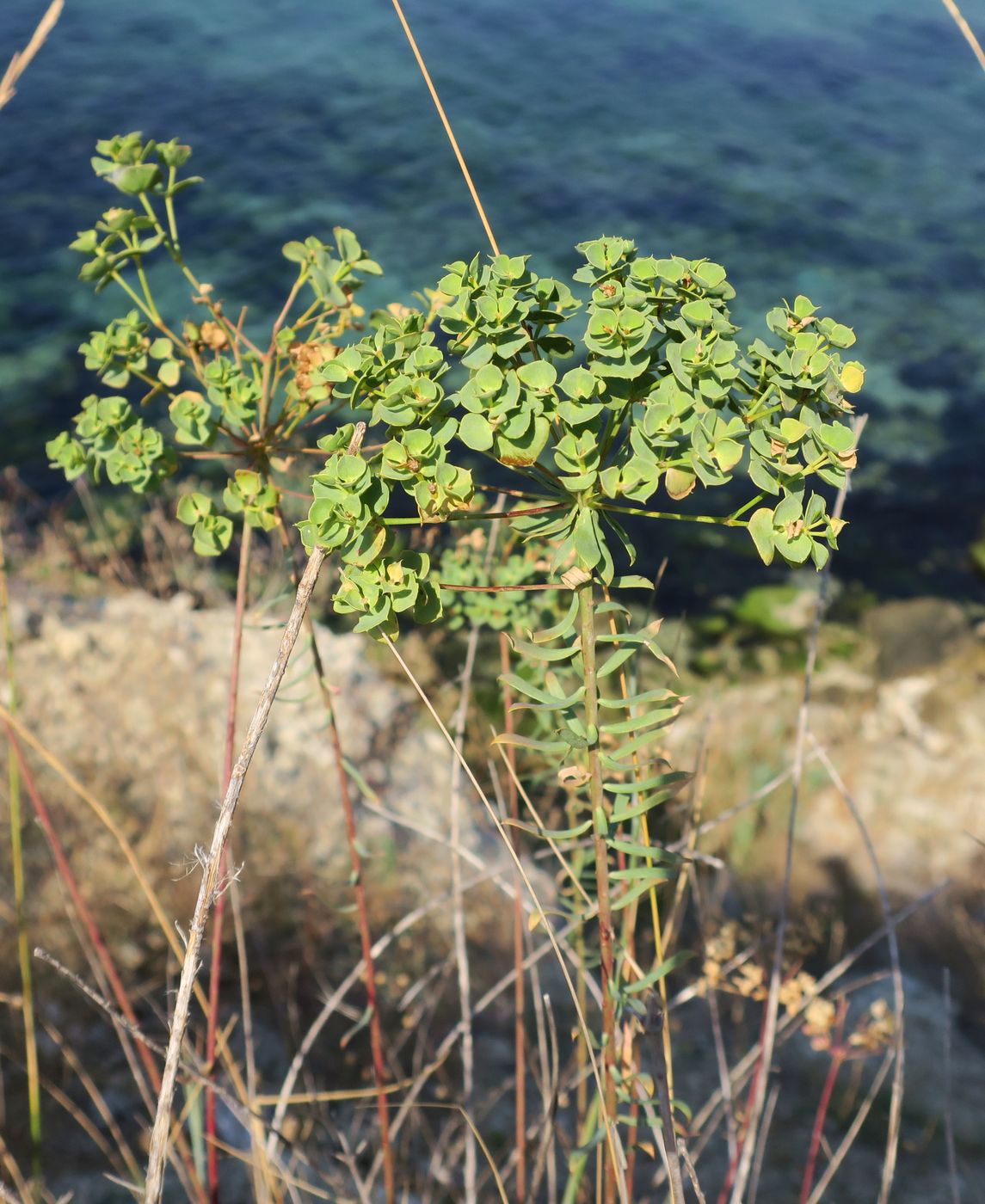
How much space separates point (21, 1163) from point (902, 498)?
4.33m

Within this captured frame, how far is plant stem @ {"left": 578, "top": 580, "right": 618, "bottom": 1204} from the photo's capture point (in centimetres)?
84

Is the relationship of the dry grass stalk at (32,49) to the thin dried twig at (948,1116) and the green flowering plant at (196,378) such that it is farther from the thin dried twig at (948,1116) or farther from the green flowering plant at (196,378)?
the thin dried twig at (948,1116)

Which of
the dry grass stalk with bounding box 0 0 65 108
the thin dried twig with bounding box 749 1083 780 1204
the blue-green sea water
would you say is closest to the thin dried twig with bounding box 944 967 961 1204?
the thin dried twig with bounding box 749 1083 780 1204

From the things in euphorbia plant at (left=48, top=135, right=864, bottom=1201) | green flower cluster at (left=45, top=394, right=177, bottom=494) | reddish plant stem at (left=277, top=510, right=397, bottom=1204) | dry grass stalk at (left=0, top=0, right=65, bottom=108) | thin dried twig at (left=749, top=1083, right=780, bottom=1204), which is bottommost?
thin dried twig at (left=749, top=1083, right=780, bottom=1204)

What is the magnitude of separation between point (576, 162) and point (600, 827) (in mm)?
6534

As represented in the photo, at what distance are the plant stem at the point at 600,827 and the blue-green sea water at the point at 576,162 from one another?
384 cm

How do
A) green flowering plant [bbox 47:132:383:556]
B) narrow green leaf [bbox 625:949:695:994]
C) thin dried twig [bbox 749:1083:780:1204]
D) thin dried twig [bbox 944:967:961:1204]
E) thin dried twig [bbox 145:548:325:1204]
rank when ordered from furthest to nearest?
thin dried twig [bbox 749:1083:780:1204], thin dried twig [bbox 944:967:961:1204], green flowering plant [bbox 47:132:383:556], narrow green leaf [bbox 625:949:695:994], thin dried twig [bbox 145:548:325:1204]

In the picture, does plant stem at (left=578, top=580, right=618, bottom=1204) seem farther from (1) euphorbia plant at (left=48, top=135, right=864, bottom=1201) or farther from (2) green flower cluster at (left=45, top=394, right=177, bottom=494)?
(2) green flower cluster at (left=45, top=394, right=177, bottom=494)

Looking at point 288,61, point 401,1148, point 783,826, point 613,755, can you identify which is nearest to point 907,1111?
point 783,826

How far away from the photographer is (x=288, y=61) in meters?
7.63

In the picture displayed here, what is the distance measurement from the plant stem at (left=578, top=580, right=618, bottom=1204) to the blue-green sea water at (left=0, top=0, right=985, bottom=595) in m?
3.84

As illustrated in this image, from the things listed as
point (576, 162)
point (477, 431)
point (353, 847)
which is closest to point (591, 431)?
point (477, 431)

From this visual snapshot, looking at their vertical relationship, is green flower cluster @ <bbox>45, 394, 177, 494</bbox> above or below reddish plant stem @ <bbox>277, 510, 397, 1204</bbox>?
above

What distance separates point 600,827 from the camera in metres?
0.86
